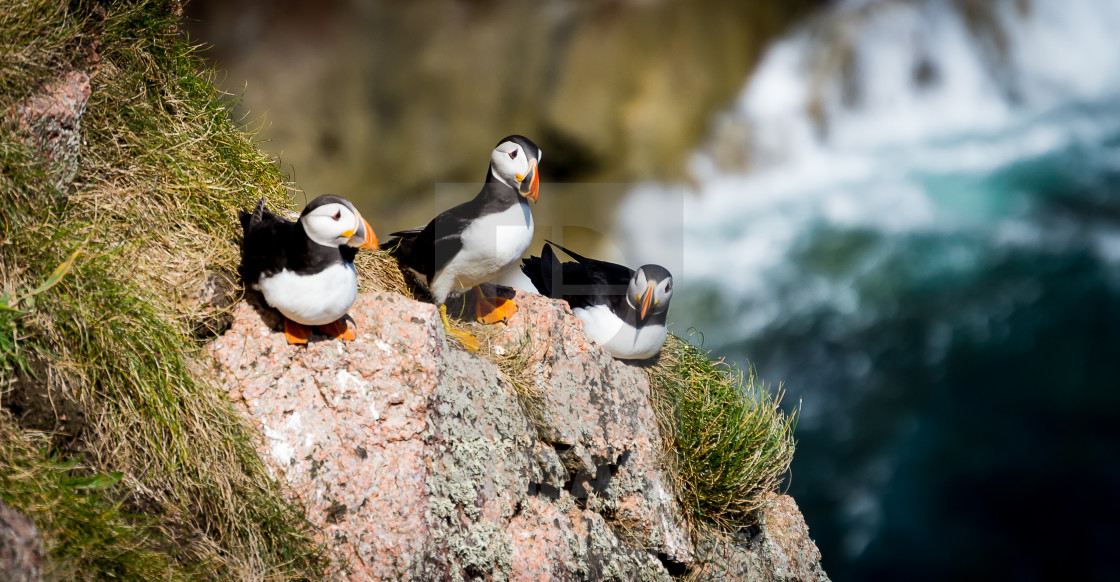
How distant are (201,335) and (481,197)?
1.38 meters

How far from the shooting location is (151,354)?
10.0 feet

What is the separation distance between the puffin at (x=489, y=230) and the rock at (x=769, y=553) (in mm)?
1684

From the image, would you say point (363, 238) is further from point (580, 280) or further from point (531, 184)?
point (580, 280)

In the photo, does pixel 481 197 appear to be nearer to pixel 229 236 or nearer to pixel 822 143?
pixel 229 236

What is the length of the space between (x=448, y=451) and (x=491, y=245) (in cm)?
99

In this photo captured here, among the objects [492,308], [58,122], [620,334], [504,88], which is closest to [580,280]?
[620,334]

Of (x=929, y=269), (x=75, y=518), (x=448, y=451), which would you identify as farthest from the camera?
(x=929, y=269)

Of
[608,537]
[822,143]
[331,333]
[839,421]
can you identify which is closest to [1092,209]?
[822,143]

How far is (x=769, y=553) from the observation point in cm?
467

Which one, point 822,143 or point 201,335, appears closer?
point 201,335

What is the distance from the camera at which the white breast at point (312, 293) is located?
10.6 ft

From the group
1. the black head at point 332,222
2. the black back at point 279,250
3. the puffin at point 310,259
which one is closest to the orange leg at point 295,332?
the puffin at point 310,259

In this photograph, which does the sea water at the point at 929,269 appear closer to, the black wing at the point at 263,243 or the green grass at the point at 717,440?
the green grass at the point at 717,440

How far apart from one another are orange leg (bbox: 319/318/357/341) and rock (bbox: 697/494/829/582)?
211cm
